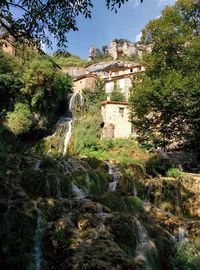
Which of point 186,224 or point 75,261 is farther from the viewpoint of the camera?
point 186,224

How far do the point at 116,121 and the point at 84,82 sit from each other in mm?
12843

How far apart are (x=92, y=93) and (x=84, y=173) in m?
26.7

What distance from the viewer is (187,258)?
27.0 feet

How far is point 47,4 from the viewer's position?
24.0 ft

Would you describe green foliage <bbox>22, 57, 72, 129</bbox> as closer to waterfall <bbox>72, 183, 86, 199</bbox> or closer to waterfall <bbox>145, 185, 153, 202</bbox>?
waterfall <bbox>145, 185, 153, 202</bbox>

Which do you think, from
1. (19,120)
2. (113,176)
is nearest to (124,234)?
(113,176)

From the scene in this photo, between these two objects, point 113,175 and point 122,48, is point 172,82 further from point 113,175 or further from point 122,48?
point 122,48

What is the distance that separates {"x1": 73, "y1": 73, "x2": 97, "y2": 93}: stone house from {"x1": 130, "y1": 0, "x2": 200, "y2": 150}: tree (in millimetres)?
21106

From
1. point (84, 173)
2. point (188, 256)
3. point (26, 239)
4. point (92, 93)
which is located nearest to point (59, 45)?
point (26, 239)

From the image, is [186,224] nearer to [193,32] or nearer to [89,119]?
[193,32]

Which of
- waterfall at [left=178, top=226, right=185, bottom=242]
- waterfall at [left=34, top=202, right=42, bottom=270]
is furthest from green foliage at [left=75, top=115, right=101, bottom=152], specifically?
waterfall at [left=34, top=202, right=42, bottom=270]

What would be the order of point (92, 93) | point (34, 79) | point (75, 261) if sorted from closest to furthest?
point (75, 261) < point (34, 79) < point (92, 93)

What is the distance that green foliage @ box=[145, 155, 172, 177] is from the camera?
18.8 meters

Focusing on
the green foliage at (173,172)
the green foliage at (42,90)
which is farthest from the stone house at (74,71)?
the green foliage at (173,172)
